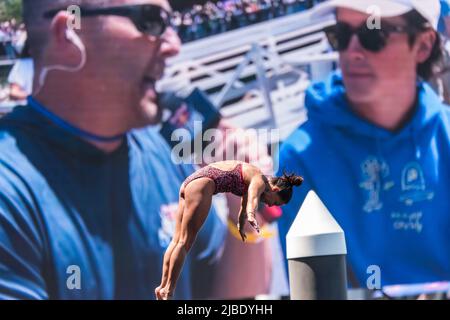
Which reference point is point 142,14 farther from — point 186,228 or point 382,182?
point 186,228

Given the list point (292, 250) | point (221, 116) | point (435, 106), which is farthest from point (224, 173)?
point (435, 106)

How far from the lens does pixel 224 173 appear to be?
8.91m

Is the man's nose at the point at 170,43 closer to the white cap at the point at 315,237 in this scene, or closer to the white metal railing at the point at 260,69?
the white metal railing at the point at 260,69

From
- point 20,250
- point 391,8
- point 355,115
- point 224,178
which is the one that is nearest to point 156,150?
point 20,250

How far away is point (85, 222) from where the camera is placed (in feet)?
48.1

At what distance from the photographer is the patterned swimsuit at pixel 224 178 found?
888 cm

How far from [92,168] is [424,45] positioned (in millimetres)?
4963

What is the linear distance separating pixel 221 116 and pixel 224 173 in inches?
236

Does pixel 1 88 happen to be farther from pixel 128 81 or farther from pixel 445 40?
pixel 445 40

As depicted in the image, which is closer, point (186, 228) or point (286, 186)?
point (186, 228)

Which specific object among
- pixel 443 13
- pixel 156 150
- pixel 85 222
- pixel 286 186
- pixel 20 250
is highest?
pixel 443 13

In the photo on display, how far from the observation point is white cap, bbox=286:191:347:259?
29.6 ft

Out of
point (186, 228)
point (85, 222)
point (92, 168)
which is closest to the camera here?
point (186, 228)

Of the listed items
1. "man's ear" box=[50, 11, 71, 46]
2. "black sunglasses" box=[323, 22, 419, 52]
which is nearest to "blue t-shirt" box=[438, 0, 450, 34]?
"black sunglasses" box=[323, 22, 419, 52]
